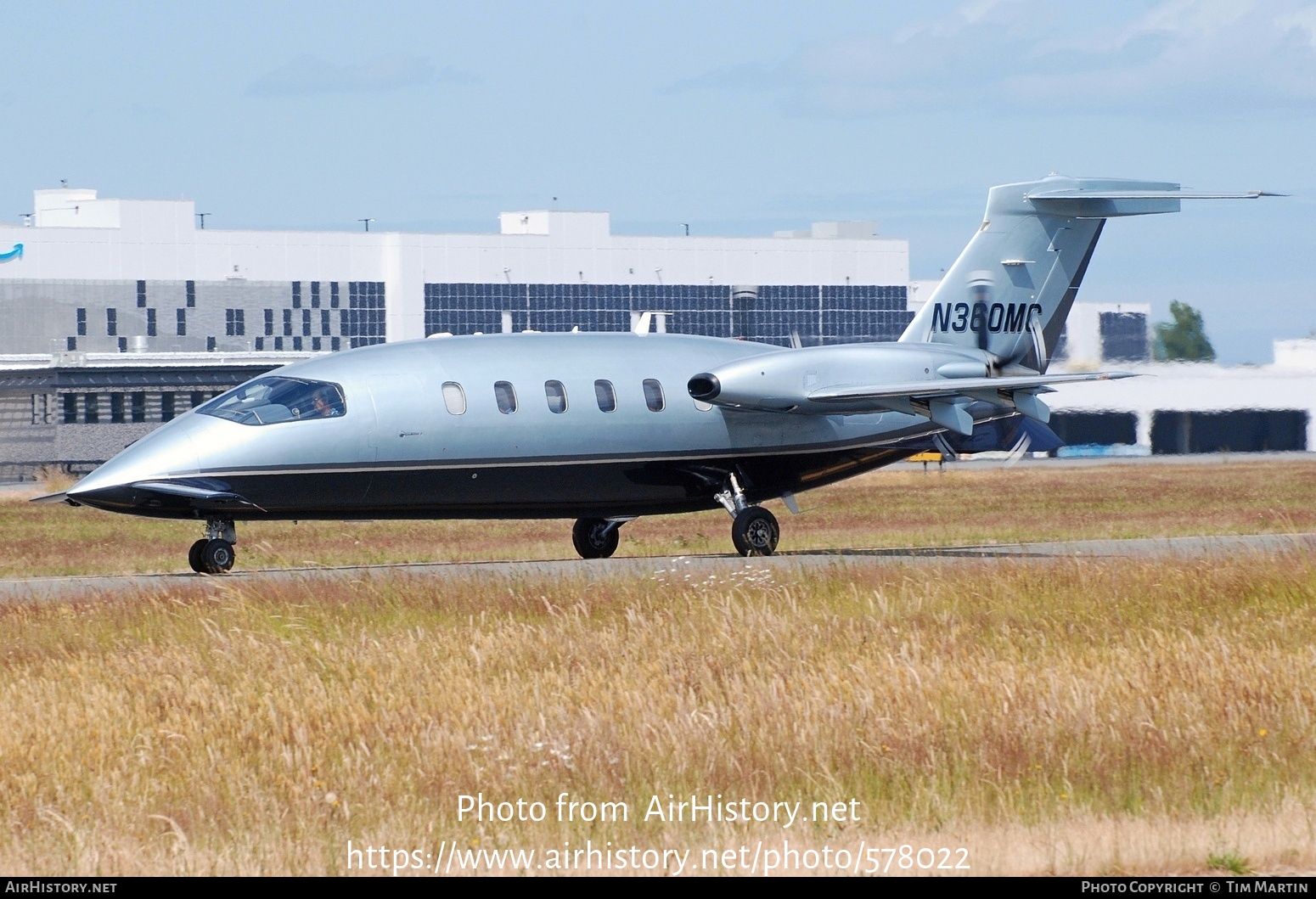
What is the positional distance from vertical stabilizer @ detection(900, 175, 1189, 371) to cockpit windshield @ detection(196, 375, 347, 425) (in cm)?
964

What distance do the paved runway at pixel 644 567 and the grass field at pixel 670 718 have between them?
1542 mm

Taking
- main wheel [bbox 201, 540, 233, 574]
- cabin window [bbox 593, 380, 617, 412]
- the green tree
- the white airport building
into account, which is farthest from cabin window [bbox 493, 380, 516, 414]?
the white airport building

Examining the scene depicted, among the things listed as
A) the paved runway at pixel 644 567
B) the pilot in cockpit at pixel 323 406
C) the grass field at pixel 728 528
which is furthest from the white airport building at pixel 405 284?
the pilot in cockpit at pixel 323 406

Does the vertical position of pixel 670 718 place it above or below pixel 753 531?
above

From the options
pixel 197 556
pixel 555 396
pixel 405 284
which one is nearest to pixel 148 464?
pixel 197 556

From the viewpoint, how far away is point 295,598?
56.1ft

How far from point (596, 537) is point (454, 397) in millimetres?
4564

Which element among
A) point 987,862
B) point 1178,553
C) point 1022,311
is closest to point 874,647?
point 987,862

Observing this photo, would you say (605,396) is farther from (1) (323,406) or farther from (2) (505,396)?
(1) (323,406)

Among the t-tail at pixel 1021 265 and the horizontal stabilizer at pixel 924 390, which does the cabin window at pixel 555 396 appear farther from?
the t-tail at pixel 1021 265

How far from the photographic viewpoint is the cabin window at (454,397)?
2239cm

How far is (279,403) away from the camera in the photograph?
71.1 ft

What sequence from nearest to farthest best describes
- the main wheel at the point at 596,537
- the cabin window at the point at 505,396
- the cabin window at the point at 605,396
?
1. the cabin window at the point at 505,396
2. the cabin window at the point at 605,396
3. the main wheel at the point at 596,537

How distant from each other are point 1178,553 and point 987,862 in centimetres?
1478
